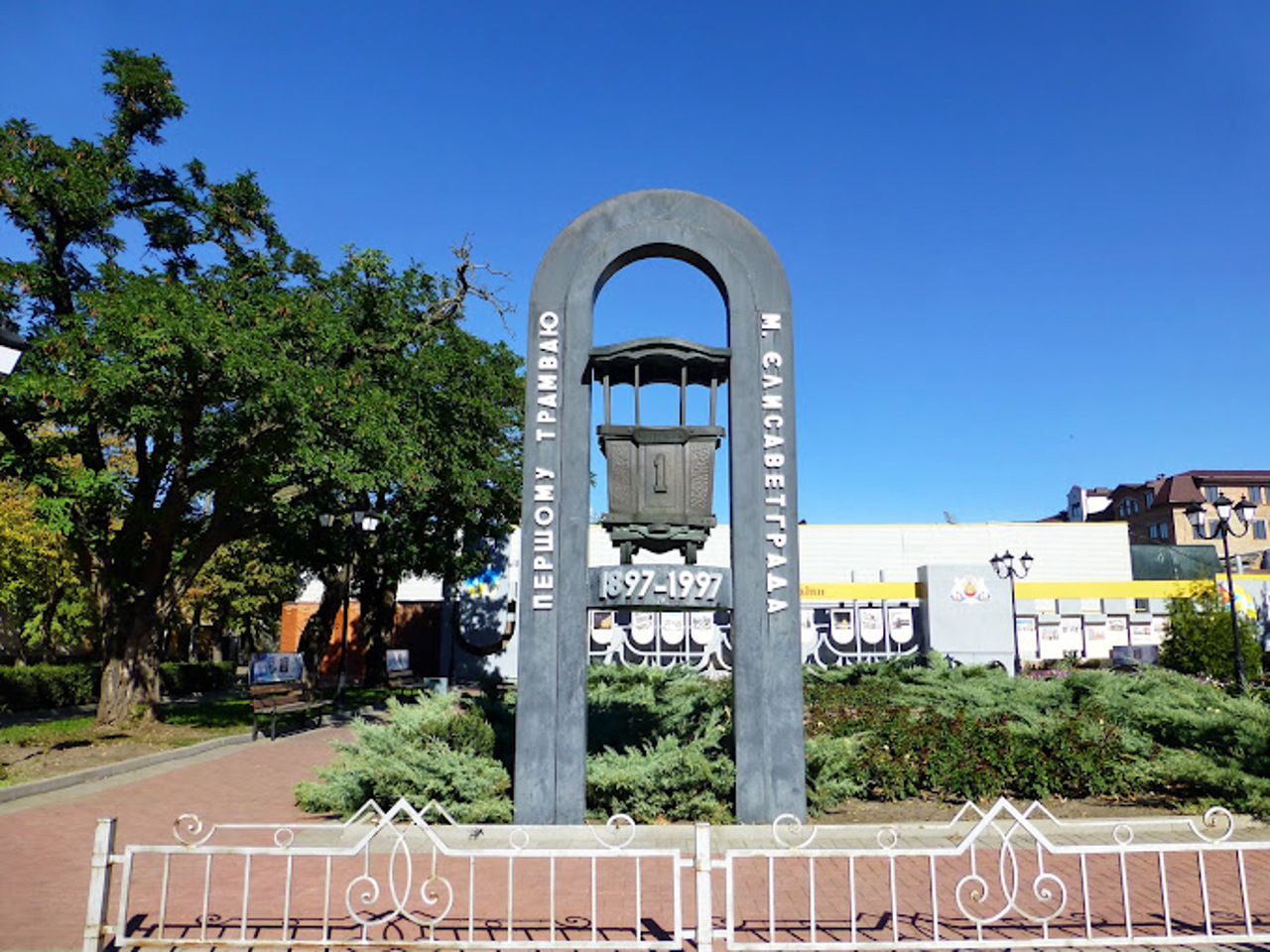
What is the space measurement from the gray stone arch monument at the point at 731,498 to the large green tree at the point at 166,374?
272 inches

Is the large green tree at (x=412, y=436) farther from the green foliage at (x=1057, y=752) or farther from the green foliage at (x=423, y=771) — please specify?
the green foliage at (x=1057, y=752)

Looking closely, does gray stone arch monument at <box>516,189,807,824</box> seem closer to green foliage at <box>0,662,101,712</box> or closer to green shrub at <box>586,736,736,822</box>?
green shrub at <box>586,736,736,822</box>

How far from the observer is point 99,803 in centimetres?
1068

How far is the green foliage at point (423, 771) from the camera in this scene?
917cm

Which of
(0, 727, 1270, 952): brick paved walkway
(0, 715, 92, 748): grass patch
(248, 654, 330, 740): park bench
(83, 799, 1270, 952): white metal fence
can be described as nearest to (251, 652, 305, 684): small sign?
(248, 654, 330, 740): park bench

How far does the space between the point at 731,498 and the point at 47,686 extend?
21.9 m

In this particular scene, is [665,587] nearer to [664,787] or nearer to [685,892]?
[664,787]

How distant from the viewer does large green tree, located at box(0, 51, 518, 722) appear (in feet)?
46.1

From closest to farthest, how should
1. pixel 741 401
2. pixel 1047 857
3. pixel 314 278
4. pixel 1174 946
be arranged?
pixel 1174 946 < pixel 1047 857 < pixel 741 401 < pixel 314 278

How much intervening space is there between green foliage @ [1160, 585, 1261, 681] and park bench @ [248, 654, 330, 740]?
84.4ft

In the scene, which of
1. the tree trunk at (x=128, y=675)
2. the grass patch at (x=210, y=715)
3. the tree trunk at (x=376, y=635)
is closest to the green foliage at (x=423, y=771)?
the tree trunk at (x=128, y=675)

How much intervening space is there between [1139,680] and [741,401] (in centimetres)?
981

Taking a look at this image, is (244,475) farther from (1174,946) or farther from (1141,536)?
(1141,536)

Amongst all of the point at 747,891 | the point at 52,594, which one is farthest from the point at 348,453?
the point at 52,594
